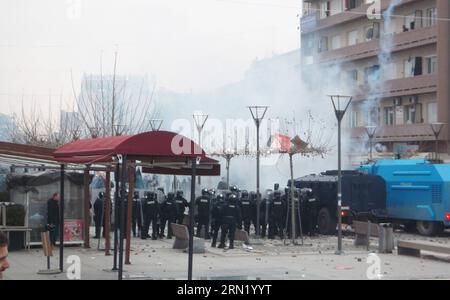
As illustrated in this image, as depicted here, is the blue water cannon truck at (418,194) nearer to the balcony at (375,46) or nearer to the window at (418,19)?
the balcony at (375,46)

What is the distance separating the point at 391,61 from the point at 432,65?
422 cm

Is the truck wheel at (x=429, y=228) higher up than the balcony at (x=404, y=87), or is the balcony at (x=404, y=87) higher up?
the balcony at (x=404, y=87)

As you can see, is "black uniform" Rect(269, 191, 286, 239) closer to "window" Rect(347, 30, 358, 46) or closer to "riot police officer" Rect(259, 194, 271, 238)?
"riot police officer" Rect(259, 194, 271, 238)

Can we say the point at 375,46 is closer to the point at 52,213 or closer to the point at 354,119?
the point at 354,119

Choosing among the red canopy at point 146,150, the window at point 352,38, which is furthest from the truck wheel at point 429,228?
the window at point 352,38

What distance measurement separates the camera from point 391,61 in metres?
53.2

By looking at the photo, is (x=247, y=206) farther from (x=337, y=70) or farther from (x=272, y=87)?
(x=337, y=70)

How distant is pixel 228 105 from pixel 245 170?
434cm

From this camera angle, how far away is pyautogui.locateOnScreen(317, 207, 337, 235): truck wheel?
2888 cm

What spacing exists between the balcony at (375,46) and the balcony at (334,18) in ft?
6.86

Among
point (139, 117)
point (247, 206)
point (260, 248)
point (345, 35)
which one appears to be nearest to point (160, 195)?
point (247, 206)

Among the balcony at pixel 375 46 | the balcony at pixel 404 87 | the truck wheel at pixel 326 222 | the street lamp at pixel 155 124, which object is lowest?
the truck wheel at pixel 326 222

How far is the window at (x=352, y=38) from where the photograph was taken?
56750 mm
